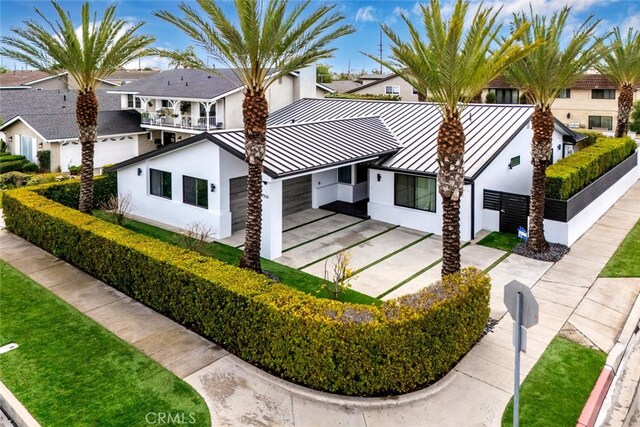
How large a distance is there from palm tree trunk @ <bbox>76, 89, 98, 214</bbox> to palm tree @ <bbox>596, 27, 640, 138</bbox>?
25.2 m

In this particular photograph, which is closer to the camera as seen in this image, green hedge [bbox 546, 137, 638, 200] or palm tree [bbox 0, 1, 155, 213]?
green hedge [bbox 546, 137, 638, 200]

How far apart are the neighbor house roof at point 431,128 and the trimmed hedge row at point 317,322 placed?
8601 millimetres

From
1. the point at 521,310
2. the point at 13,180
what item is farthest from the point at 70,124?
the point at 521,310

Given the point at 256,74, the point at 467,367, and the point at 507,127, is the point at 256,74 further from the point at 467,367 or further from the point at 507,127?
Result: the point at 507,127

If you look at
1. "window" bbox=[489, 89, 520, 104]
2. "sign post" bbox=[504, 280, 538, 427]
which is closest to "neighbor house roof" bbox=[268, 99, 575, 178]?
"sign post" bbox=[504, 280, 538, 427]

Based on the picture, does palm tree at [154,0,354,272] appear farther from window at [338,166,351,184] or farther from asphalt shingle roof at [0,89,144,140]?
asphalt shingle roof at [0,89,144,140]

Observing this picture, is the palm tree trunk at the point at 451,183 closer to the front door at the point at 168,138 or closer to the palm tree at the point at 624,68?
the palm tree at the point at 624,68

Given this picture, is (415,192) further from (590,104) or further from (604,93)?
(590,104)

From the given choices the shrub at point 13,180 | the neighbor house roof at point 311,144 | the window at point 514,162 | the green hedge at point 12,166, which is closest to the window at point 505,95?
the neighbor house roof at point 311,144

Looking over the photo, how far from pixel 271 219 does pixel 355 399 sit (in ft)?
27.1

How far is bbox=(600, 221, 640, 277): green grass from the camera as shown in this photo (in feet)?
49.4

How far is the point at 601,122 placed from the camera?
47969 millimetres

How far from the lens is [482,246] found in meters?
17.4

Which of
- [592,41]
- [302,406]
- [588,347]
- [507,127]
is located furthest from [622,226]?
[302,406]
